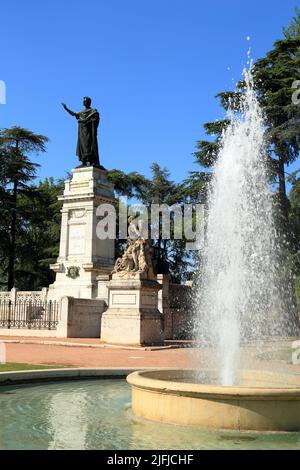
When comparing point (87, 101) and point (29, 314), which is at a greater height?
point (87, 101)

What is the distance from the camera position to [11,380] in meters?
10.3

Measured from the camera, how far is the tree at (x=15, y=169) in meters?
44.1

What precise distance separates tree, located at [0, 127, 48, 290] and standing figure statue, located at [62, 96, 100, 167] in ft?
38.3

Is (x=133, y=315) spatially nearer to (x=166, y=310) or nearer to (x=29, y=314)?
(x=166, y=310)

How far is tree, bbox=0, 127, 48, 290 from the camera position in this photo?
4406 centimetres

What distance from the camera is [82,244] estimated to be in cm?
3117

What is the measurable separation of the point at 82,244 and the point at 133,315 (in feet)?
30.4

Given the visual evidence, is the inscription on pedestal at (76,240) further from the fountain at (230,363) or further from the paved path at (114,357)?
the fountain at (230,363)

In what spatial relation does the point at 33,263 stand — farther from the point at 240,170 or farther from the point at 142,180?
the point at 240,170

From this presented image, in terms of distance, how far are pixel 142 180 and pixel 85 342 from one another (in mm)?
30320

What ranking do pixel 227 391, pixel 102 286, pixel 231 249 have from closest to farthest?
pixel 227 391, pixel 231 249, pixel 102 286

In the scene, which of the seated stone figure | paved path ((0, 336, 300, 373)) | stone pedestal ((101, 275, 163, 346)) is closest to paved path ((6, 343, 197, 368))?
paved path ((0, 336, 300, 373))

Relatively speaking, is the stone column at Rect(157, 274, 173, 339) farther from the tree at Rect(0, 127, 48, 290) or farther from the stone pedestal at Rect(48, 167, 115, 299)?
the tree at Rect(0, 127, 48, 290)

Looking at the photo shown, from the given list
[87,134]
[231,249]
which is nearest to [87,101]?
[87,134]
